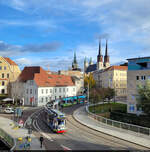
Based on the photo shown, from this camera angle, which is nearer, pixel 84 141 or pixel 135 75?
pixel 84 141

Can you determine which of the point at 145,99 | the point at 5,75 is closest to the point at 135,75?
the point at 145,99

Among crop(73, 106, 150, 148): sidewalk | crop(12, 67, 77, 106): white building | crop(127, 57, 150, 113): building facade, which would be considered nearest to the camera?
crop(73, 106, 150, 148): sidewalk

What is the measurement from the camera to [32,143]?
67.7ft

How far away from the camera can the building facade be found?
36312 mm

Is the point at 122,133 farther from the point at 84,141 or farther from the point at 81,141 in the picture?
the point at 81,141

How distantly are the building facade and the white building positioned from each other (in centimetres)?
2840

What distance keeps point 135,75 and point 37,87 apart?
99.1ft

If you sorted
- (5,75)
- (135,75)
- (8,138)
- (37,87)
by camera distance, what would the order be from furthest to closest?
(5,75)
(37,87)
(135,75)
(8,138)

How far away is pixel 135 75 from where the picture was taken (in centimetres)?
3803

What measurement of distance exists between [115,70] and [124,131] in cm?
6315

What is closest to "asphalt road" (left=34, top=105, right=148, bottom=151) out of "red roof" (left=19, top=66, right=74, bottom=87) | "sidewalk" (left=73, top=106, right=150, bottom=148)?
"sidewalk" (left=73, top=106, right=150, bottom=148)

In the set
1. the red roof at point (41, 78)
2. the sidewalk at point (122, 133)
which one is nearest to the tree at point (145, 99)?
the sidewalk at point (122, 133)

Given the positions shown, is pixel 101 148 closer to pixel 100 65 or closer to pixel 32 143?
A: pixel 32 143

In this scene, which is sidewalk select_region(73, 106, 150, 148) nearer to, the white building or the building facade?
the building facade
